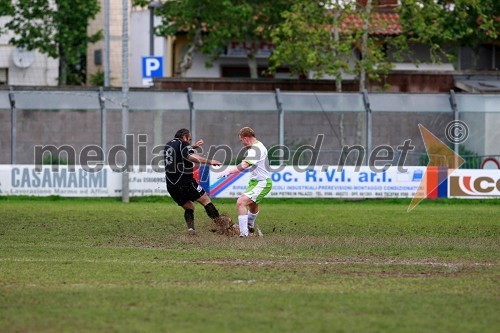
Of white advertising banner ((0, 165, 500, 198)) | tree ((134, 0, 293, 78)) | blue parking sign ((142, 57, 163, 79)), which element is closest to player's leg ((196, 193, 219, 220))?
white advertising banner ((0, 165, 500, 198))

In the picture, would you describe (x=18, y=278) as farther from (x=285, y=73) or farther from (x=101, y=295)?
(x=285, y=73)

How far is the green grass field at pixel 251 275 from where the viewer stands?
10.3 metres

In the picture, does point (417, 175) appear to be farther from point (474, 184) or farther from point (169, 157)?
point (169, 157)

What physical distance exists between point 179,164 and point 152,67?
63.9ft

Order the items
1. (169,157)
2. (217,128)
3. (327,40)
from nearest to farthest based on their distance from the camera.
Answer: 1. (169,157)
2. (217,128)
3. (327,40)

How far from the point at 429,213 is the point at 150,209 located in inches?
260

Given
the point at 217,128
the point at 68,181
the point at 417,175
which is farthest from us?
the point at 217,128

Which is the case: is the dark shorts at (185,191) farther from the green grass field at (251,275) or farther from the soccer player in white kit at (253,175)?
the soccer player in white kit at (253,175)

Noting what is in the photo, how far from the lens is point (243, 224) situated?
62.3ft

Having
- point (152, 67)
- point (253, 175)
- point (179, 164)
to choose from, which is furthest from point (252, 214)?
point (152, 67)

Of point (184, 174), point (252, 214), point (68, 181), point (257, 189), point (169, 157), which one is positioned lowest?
point (68, 181)

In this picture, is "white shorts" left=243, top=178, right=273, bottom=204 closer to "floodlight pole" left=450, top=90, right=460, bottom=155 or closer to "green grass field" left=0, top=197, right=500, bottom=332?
"green grass field" left=0, top=197, right=500, bottom=332

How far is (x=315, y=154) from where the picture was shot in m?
31.6

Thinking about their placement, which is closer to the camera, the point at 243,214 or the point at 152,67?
the point at 243,214
